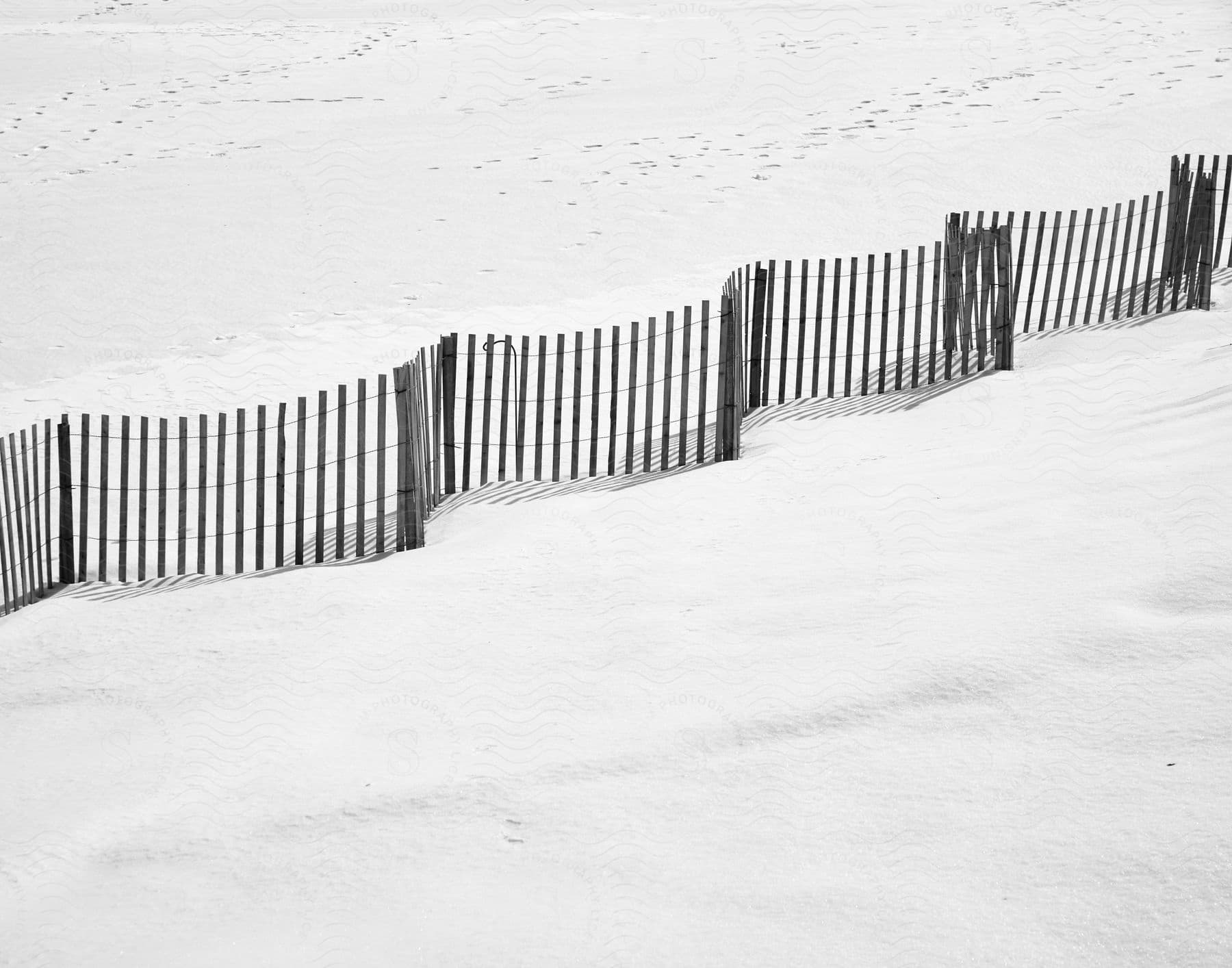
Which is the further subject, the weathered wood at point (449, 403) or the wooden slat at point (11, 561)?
the weathered wood at point (449, 403)

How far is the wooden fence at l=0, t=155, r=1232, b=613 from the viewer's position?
7031 millimetres

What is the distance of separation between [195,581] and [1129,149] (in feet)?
48.8

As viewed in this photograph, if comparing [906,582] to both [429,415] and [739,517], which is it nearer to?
[739,517]

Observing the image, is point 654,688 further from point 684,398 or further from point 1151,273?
point 1151,273

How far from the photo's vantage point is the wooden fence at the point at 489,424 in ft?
23.1

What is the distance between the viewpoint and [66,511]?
705 centimetres

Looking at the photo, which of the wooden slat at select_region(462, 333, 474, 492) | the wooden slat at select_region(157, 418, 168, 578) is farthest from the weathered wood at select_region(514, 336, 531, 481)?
the wooden slat at select_region(157, 418, 168, 578)

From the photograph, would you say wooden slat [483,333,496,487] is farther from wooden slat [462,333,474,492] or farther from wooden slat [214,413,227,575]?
wooden slat [214,413,227,575]

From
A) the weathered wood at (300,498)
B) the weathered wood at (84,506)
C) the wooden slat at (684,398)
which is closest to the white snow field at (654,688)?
the weathered wood at (84,506)

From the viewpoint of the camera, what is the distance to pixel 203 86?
21.3 m

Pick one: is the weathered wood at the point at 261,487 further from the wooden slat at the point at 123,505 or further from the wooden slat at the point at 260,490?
the wooden slat at the point at 123,505

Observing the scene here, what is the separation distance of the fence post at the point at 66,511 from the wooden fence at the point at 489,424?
0.01m

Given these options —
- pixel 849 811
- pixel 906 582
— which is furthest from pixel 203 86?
pixel 849 811

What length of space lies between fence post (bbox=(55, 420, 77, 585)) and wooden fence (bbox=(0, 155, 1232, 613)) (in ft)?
0.04
